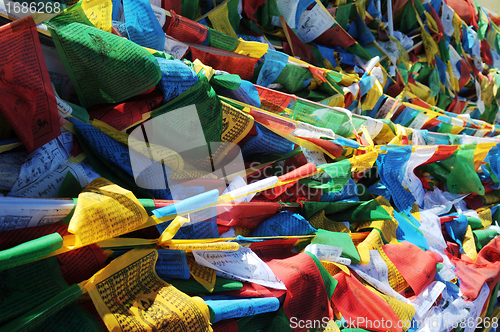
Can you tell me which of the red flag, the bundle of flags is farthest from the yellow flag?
the red flag

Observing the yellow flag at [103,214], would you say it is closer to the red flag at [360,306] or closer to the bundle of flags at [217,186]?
the bundle of flags at [217,186]

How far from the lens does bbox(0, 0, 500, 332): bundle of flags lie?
44 cm

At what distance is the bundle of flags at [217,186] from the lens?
0.44 meters

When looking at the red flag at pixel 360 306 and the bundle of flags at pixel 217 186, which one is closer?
the bundle of flags at pixel 217 186

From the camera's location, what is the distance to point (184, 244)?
0.54 meters

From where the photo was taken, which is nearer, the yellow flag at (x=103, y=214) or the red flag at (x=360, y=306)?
the yellow flag at (x=103, y=214)

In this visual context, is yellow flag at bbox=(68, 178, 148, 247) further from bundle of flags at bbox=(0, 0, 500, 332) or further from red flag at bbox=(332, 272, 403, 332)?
red flag at bbox=(332, 272, 403, 332)

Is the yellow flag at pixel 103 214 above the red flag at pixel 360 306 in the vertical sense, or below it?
above

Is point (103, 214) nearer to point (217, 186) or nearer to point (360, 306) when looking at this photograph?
point (217, 186)

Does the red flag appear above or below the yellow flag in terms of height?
below

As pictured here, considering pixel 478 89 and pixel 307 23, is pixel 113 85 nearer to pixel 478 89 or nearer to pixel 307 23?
pixel 307 23

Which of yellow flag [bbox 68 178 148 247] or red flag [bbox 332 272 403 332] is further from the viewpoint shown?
red flag [bbox 332 272 403 332]

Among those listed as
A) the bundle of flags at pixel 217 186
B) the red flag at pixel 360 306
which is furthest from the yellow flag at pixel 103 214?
the red flag at pixel 360 306

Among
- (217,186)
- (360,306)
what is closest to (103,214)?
(217,186)
